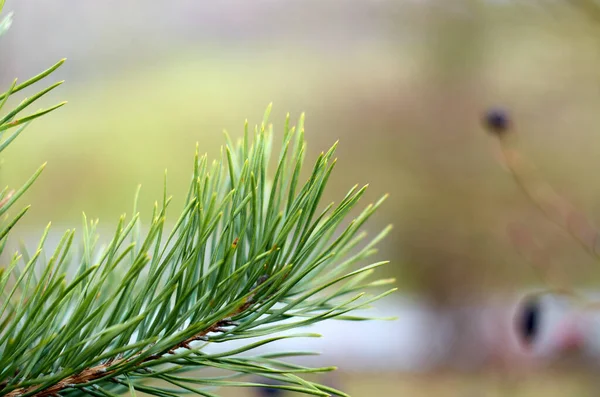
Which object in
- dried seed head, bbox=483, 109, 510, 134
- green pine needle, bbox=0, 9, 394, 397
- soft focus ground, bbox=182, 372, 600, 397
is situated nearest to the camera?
green pine needle, bbox=0, 9, 394, 397

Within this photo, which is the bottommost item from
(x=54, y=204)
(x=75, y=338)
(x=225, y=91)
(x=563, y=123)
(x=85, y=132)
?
(x=75, y=338)

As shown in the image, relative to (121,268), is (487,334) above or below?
above

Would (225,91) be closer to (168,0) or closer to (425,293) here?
(168,0)

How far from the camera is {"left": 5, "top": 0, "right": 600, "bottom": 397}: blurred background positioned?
125 cm

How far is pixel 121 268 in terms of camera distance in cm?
20

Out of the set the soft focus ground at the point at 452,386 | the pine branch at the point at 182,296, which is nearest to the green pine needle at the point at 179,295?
the pine branch at the point at 182,296

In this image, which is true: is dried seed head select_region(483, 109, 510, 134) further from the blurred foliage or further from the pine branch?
the blurred foliage

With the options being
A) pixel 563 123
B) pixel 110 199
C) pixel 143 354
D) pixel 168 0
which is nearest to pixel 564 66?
pixel 563 123

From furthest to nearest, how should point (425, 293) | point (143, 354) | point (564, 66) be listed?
1. point (425, 293)
2. point (564, 66)
3. point (143, 354)

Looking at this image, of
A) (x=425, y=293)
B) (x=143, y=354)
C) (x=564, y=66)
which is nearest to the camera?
(x=143, y=354)

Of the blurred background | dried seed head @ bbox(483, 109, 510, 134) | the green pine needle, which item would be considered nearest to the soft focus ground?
the blurred background

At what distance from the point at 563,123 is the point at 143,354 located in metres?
1.28

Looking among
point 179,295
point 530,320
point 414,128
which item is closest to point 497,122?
point 530,320

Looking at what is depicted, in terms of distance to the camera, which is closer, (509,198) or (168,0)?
(509,198)
